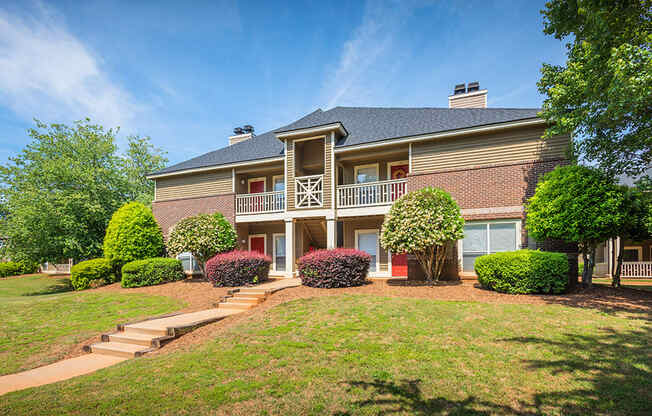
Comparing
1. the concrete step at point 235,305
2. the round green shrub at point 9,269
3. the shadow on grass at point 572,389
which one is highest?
the shadow on grass at point 572,389

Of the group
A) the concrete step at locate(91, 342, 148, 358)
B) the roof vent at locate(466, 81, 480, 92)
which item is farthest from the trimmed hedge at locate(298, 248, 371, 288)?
the roof vent at locate(466, 81, 480, 92)

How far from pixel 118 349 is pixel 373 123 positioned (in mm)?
13825

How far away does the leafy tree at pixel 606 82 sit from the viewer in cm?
766

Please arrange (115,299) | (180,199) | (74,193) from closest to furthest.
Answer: (115,299) < (180,199) < (74,193)

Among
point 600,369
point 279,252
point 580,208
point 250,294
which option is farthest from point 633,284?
point 250,294

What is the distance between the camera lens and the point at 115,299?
1217cm

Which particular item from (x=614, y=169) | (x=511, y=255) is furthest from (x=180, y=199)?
(x=614, y=169)

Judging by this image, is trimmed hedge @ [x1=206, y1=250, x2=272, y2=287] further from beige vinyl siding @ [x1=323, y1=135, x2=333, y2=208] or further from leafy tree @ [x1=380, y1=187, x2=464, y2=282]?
leafy tree @ [x1=380, y1=187, x2=464, y2=282]

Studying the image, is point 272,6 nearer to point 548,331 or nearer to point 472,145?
point 472,145

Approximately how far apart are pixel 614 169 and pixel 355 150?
8829 millimetres

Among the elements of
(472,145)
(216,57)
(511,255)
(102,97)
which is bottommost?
(511,255)

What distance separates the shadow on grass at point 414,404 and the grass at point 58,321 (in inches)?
277

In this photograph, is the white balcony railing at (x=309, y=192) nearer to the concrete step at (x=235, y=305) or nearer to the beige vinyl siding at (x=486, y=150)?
the beige vinyl siding at (x=486, y=150)

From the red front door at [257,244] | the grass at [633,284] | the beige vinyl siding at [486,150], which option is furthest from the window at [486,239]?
the red front door at [257,244]
